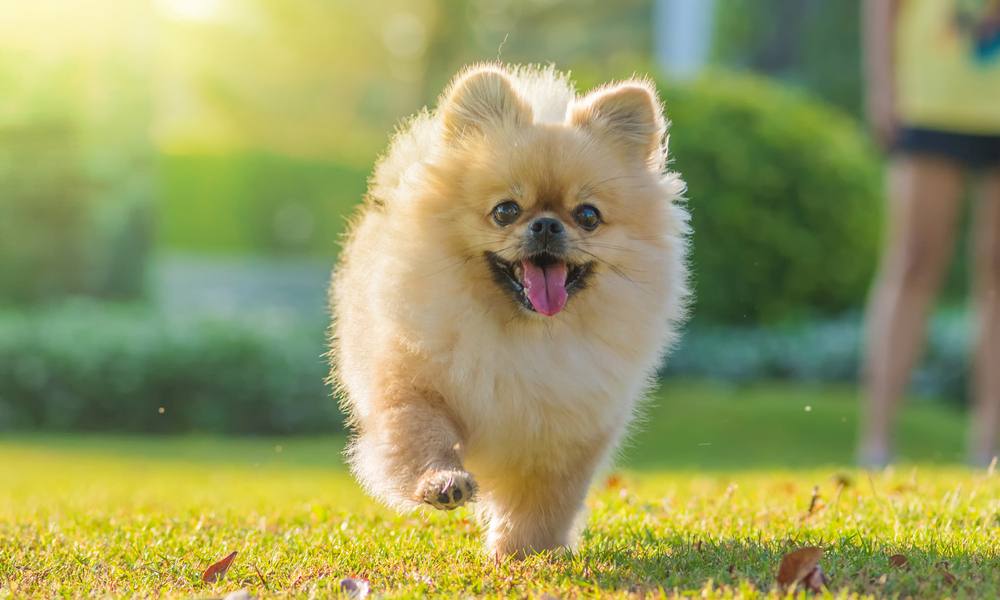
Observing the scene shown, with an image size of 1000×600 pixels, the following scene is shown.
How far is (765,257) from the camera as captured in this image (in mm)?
10773

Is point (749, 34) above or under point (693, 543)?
above

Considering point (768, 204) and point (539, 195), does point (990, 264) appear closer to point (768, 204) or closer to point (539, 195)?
point (539, 195)

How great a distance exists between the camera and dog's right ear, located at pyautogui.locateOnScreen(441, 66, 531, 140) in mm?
3131

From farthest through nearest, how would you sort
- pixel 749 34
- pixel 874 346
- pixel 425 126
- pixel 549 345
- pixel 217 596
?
pixel 749 34 → pixel 874 346 → pixel 425 126 → pixel 549 345 → pixel 217 596

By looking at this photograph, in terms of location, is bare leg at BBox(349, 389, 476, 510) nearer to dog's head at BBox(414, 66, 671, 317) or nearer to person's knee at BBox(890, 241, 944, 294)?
dog's head at BBox(414, 66, 671, 317)

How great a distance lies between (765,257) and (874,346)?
528 centimetres

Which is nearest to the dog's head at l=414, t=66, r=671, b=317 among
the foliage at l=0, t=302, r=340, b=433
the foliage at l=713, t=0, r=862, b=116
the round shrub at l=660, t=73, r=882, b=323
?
the foliage at l=0, t=302, r=340, b=433

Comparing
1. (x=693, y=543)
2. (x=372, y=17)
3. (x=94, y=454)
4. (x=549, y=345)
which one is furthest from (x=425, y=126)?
(x=372, y=17)

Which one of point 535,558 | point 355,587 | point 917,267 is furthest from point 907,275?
point 355,587

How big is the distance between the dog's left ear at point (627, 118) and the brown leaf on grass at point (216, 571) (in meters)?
1.51

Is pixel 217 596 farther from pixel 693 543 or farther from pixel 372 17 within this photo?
pixel 372 17

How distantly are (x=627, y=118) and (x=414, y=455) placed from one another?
1.20 m

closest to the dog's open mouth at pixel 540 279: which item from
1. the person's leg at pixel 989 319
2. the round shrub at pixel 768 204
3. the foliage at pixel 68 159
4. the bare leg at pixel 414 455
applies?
the bare leg at pixel 414 455

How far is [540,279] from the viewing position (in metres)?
2.92
